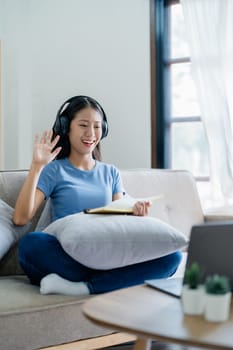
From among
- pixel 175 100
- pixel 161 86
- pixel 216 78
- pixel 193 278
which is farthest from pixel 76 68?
pixel 193 278

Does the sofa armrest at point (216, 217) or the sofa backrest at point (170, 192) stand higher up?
the sofa backrest at point (170, 192)

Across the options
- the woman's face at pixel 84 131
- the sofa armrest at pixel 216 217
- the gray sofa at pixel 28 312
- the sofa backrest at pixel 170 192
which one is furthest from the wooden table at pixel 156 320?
the sofa armrest at pixel 216 217

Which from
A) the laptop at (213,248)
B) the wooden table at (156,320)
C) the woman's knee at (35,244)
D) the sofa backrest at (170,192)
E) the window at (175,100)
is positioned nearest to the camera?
the wooden table at (156,320)

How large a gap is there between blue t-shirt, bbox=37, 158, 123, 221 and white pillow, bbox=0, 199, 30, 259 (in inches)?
5.4

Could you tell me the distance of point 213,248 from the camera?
132 cm

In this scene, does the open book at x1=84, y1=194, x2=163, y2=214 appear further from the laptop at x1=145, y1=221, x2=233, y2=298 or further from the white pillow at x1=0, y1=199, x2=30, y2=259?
the laptop at x1=145, y1=221, x2=233, y2=298

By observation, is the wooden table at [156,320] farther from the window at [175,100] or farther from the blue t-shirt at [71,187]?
the window at [175,100]

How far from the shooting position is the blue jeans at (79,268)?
193 cm

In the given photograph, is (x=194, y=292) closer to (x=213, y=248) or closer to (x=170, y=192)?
(x=213, y=248)

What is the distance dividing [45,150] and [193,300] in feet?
3.97

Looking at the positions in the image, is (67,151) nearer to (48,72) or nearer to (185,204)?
(185,204)

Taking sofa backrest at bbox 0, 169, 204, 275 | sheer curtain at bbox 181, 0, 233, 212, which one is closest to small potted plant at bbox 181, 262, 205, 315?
sofa backrest at bbox 0, 169, 204, 275

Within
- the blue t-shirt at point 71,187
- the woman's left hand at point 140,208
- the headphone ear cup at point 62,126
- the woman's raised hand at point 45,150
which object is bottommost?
the woman's left hand at point 140,208

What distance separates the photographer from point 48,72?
13.4ft
